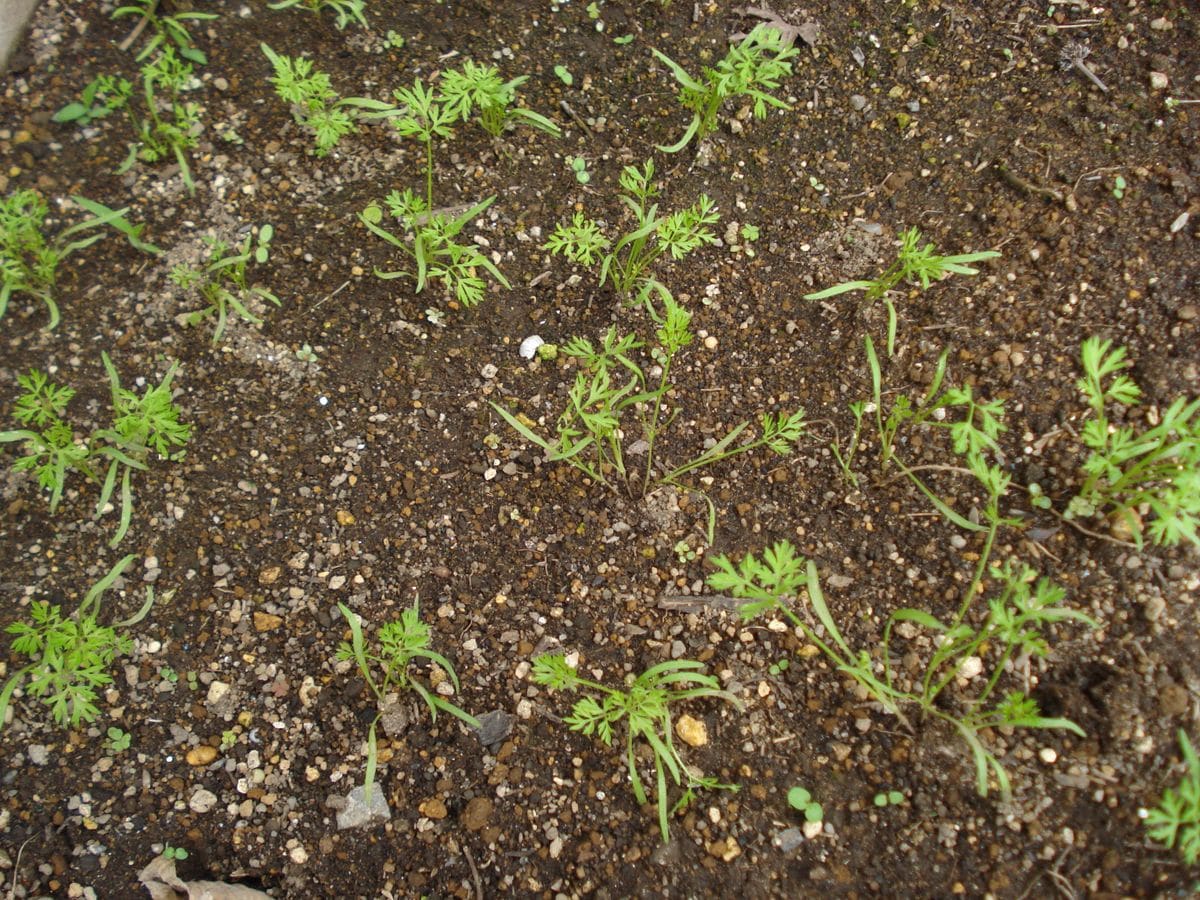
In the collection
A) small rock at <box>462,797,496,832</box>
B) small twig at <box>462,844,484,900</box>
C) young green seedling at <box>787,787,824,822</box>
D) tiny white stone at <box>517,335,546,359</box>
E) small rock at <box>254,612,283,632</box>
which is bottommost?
small twig at <box>462,844,484,900</box>

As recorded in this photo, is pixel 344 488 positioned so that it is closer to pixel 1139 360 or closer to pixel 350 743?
pixel 350 743

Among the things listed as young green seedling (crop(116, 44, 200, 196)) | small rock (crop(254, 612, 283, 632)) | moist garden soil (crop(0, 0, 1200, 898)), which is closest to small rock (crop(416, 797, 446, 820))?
moist garden soil (crop(0, 0, 1200, 898))

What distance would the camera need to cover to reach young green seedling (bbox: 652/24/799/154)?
2520mm

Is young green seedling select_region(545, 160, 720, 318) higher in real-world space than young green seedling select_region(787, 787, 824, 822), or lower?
higher

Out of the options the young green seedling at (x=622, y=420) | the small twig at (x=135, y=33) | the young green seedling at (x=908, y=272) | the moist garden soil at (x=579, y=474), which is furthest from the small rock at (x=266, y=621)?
the small twig at (x=135, y=33)

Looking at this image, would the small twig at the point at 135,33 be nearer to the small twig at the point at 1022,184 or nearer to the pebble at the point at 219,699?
the pebble at the point at 219,699

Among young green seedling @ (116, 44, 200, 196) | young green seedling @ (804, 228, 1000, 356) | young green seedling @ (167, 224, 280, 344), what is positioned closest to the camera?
young green seedling @ (804, 228, 1000, 356)

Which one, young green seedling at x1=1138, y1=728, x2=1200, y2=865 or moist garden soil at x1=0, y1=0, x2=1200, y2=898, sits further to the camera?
moist garden soil at x1=0, y1=0, x2=1200, y2=898

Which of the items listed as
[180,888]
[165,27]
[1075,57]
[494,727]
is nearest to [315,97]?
[165,27]

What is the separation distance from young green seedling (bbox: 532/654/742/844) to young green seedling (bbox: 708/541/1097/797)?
257mm

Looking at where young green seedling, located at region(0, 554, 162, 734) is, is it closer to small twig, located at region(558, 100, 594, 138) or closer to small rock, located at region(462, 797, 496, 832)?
small rock, located at region(462, 797, 496, 832)

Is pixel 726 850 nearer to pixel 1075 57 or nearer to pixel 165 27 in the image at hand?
pixel 1075 57

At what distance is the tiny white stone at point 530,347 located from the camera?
103 inches

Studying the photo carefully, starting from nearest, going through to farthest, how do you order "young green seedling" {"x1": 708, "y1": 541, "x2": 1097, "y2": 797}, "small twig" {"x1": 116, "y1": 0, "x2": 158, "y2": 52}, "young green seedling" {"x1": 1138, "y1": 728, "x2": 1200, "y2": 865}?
"young green seedling" {"x1": 1138, "y1": 728, "x2": 1200, "y2": 865}
"young green seedling" {"x1": 708, "y1": 541, "x2": 1097, "y2": 797}
"small twig" {"x1": 116, "y1": 0, "x2": 158, "y2": 52}
